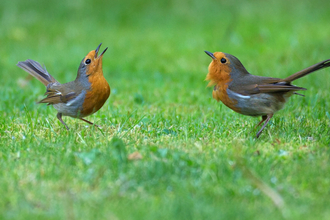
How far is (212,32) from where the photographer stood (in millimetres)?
13688

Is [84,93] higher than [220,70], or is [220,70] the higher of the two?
[220,70]

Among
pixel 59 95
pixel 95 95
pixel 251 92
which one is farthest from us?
pixel 59 95

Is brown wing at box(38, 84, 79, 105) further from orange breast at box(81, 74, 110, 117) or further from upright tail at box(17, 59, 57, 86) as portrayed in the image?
upright tail at box(17, 59, 57, 86)

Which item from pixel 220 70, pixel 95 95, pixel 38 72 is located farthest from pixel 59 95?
pixel 220 70

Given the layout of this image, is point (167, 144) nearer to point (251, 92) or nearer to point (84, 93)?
point (251, 92)

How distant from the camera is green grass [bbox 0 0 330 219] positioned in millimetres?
3381

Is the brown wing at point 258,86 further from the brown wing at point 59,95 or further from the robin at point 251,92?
the brown wing at point 59,95

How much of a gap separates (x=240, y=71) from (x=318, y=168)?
214 cm

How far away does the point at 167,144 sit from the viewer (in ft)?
15.5

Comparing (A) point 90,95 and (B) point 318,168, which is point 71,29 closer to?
(A) point 90,95

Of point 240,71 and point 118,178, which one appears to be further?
point 240,71

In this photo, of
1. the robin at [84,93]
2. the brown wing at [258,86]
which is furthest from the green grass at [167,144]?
the brown wing at [258,86]

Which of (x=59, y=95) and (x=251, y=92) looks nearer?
(x=251, y=92)

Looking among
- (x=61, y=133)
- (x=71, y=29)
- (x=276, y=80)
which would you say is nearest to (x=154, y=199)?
(x=61, y=133)
